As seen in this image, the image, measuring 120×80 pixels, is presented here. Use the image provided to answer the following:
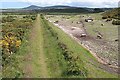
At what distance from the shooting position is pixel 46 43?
42.5 meters

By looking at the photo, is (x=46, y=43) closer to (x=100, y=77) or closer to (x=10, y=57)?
(x=10, y=57)

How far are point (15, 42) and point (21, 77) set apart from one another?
1314 centimetres

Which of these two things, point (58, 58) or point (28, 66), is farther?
point (58, 58)

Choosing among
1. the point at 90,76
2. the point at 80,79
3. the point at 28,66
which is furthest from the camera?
the point at 28,66

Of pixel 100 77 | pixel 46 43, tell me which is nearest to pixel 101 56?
pixel 46 43

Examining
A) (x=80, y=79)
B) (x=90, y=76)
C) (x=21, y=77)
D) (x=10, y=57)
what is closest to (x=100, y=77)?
(x=90, y=76)

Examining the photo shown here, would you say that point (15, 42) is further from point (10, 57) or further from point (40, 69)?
point (40, 69)

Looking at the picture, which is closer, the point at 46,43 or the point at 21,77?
the point at 21,77

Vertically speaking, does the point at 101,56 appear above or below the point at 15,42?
below

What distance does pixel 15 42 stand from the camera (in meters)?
37.9

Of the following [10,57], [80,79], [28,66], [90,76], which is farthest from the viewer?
[10,57]

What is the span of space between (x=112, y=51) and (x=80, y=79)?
17829 mm

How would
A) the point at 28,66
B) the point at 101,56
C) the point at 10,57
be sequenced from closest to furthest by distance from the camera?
the point at 28,66, the point at 10,57, the point at 101,56

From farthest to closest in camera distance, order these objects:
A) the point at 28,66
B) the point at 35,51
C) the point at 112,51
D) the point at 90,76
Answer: the point at 112,51, the point at 35,51, the point at 28,66, the point at 90,76
